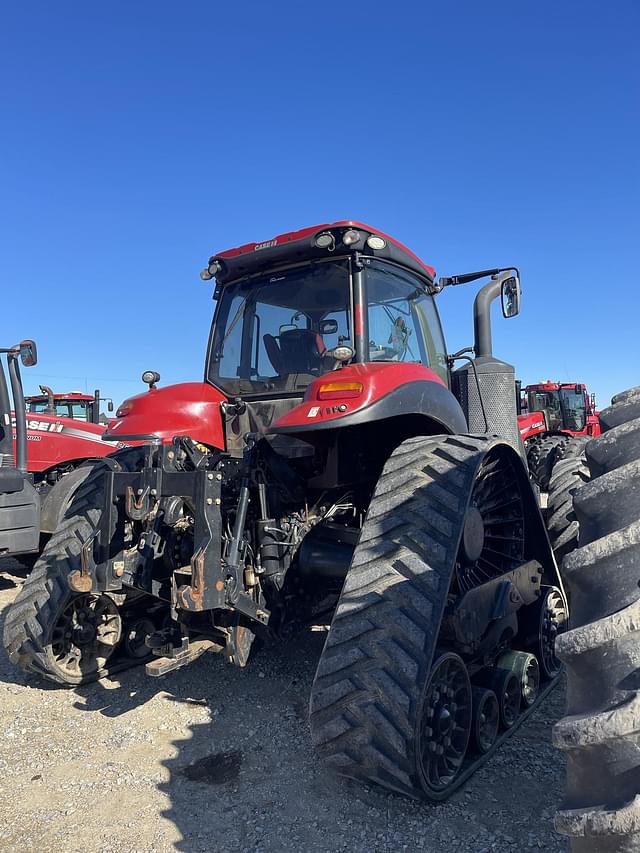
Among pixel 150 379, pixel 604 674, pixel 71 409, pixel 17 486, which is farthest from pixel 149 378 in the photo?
pixel 71 409

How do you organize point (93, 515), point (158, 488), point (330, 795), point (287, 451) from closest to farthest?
point (330, 795) → point (158, 488) → point (287, 451) → point (93, 515)

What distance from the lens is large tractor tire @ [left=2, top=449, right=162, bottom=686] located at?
11.9ft

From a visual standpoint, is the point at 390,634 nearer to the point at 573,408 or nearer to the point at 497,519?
the point at 497,519

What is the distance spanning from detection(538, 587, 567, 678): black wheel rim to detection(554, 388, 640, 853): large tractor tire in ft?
8.41

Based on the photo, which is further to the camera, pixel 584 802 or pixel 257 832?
pixel 257 832

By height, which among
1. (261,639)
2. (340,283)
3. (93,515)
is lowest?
(261,639)

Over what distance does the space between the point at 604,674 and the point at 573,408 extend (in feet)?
44.7

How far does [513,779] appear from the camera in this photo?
2.72 meters

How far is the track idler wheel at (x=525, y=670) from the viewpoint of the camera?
10.7ft

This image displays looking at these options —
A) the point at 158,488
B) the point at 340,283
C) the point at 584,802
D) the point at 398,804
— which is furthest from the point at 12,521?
the point at 584,802

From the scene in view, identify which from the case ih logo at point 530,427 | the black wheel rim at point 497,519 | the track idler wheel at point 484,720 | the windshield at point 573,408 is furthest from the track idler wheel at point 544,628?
the windshield at point 573,408

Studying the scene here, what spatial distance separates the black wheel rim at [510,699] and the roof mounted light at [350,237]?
7.60 feet

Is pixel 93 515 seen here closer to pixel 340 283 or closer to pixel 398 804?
pixel 340 283

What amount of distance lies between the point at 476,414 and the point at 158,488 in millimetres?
2732
